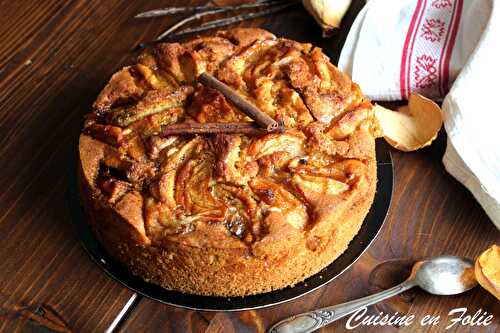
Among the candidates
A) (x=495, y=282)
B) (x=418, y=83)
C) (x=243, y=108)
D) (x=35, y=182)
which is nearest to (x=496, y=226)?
(x=495, y=282)

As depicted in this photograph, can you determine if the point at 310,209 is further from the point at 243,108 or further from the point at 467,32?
the point at 467,32

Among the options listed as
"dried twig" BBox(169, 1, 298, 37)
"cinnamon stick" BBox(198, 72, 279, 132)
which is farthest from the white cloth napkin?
"cinnamon stick" BBox(198, 72, 279, 132)

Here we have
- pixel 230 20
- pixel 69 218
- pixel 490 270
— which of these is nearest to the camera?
pixel 490 270

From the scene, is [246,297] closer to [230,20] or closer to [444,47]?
[444,47]

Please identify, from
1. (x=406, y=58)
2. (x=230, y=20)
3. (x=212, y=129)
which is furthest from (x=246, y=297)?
(x=230, y=20)

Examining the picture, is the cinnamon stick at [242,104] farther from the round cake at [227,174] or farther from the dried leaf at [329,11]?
the dried leaf at [329,11]

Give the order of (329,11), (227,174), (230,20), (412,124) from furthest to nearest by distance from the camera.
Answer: (230,20) → (329,11) → (412,124) → (227,174)
